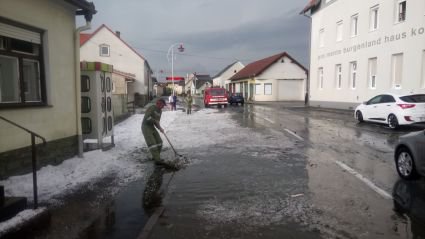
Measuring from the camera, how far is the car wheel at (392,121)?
16.0 meters

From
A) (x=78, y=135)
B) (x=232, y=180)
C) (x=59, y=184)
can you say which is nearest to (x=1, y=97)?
(x=59, y=184)

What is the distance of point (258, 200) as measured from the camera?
6.21 meters

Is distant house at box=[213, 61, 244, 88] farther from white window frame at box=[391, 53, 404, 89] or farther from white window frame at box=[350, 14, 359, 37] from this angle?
white window frame at box=[391, 53, 404, 89]

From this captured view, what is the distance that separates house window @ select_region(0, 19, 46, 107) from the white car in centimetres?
1320

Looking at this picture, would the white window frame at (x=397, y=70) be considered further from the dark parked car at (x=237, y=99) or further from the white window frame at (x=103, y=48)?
the white window frame at (x=103, y=48)

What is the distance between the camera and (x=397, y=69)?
22938 millimetres

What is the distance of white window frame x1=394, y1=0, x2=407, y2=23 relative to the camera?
22.3 m

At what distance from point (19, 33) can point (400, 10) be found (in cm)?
2147

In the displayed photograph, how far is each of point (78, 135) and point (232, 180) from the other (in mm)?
4211

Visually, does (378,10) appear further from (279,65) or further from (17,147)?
(279,65)

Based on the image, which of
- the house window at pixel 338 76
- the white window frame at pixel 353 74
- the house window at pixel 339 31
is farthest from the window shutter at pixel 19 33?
the house window at pixel 339 31

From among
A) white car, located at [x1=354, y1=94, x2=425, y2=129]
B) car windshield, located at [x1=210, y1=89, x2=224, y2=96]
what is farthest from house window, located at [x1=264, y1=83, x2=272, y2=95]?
white car, located at [x1=354, y1=94, x2=425, y2=129]

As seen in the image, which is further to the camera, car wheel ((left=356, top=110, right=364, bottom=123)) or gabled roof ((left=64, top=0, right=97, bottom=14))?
car wheel ((left=356, top=110, right=364, bottom=123))

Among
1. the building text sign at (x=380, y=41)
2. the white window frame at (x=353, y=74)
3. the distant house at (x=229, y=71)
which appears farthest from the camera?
the distant house at (x=229, y=71)
